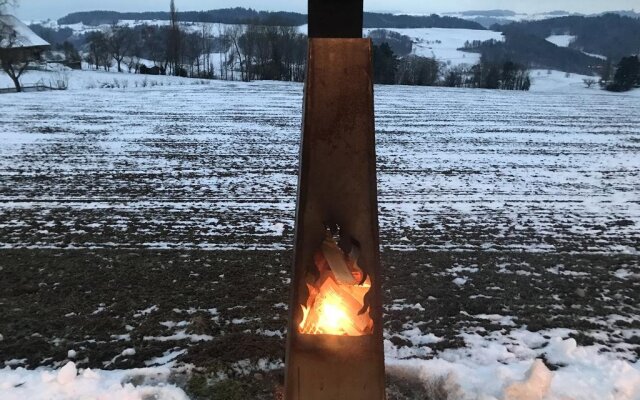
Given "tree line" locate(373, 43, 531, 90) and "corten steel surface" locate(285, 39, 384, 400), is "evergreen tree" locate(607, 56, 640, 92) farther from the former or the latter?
"corten steel surface" locate(285, 39, 384, 400)

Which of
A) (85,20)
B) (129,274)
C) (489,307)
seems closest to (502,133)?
(489,307)

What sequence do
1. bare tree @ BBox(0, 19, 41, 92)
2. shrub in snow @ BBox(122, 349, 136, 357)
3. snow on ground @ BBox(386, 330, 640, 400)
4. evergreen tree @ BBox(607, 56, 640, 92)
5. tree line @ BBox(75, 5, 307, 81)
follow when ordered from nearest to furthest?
snow on ground @ BBox(386, 330, 640, 400)
shrub in snow @ BBox(122, 349, 136, 357)
bare tree @ BBox(0, 19, 41, 92)
evergreen tree @ BBox(607, 56, 640, 92)
tree line @ BBox(75, 5, 307, 81)

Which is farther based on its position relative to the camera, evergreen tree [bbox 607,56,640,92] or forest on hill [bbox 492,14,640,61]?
forest on hill [bbox 492,14,640,61]

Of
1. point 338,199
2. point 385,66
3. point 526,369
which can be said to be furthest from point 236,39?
point 338,199

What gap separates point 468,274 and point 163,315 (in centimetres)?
376

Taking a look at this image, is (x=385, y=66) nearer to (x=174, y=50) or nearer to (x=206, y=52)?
(x=174, y=50)

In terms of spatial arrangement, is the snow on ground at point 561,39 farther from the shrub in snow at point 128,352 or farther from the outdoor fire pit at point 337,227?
the outdoor fire pit at point 337,227

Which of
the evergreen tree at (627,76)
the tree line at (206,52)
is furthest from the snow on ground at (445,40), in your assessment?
the tree line at (206,52)

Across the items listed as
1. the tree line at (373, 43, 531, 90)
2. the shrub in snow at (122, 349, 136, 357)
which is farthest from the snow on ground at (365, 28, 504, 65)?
the shrub in snow at (122, 349, 136, 357)

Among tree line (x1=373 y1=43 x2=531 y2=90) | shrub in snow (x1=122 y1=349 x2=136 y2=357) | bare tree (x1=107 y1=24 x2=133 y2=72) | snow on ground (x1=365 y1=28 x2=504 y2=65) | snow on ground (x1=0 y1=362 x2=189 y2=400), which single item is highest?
snow on ground (x1=365 y1=28 x2=504 y2=65)

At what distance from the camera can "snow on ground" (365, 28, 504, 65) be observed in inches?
3031

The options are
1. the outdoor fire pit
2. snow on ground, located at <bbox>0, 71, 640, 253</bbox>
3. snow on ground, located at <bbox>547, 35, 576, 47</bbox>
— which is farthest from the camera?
snow on ground, located at <bbox>547, 35, 576, 47</bbox>

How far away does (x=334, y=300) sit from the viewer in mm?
2652

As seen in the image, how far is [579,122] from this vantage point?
830 inches
